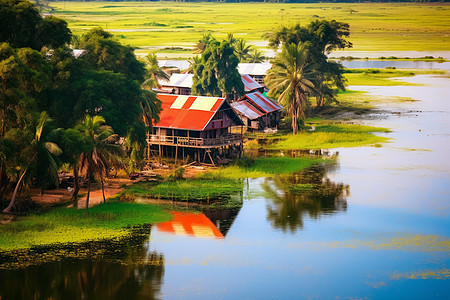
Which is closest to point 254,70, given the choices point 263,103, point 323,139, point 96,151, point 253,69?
point 253,69

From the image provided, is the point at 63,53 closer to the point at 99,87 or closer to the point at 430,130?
the point at 99,87

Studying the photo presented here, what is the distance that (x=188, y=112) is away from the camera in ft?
180

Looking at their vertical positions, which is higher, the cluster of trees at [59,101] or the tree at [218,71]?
the tree at [218,71]

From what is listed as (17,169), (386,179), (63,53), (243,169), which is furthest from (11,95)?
(386,179)

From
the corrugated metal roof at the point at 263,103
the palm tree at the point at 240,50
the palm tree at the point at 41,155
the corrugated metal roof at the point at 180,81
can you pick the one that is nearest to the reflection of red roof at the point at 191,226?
the palm tree at the point at 41,155

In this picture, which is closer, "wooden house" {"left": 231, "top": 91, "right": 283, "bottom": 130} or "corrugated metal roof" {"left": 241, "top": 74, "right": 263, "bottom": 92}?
"wooden house" {"left": 231, "top": 91, "right": 283, "bottom": 130}

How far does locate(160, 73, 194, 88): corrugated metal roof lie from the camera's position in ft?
271

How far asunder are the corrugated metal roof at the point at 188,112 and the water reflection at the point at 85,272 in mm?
19977

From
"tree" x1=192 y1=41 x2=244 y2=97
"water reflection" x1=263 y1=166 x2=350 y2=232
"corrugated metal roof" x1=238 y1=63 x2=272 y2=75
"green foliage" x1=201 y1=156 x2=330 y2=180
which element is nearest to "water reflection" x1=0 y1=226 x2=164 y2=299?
"water reflection" x1=263 y1=166 x2=350 y2=232

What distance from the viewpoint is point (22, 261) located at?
3153cm

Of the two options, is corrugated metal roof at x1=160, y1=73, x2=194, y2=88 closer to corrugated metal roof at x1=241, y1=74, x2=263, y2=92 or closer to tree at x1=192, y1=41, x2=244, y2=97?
tree at x1=192, y1=41, x2=244, y2=97

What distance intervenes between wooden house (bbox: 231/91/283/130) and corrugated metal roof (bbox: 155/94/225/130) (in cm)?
1344

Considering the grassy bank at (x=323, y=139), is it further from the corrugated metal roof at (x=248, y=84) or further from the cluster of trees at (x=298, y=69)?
the corrugated metal roof at (x=248, y=84)

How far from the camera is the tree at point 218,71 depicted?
244 feet
